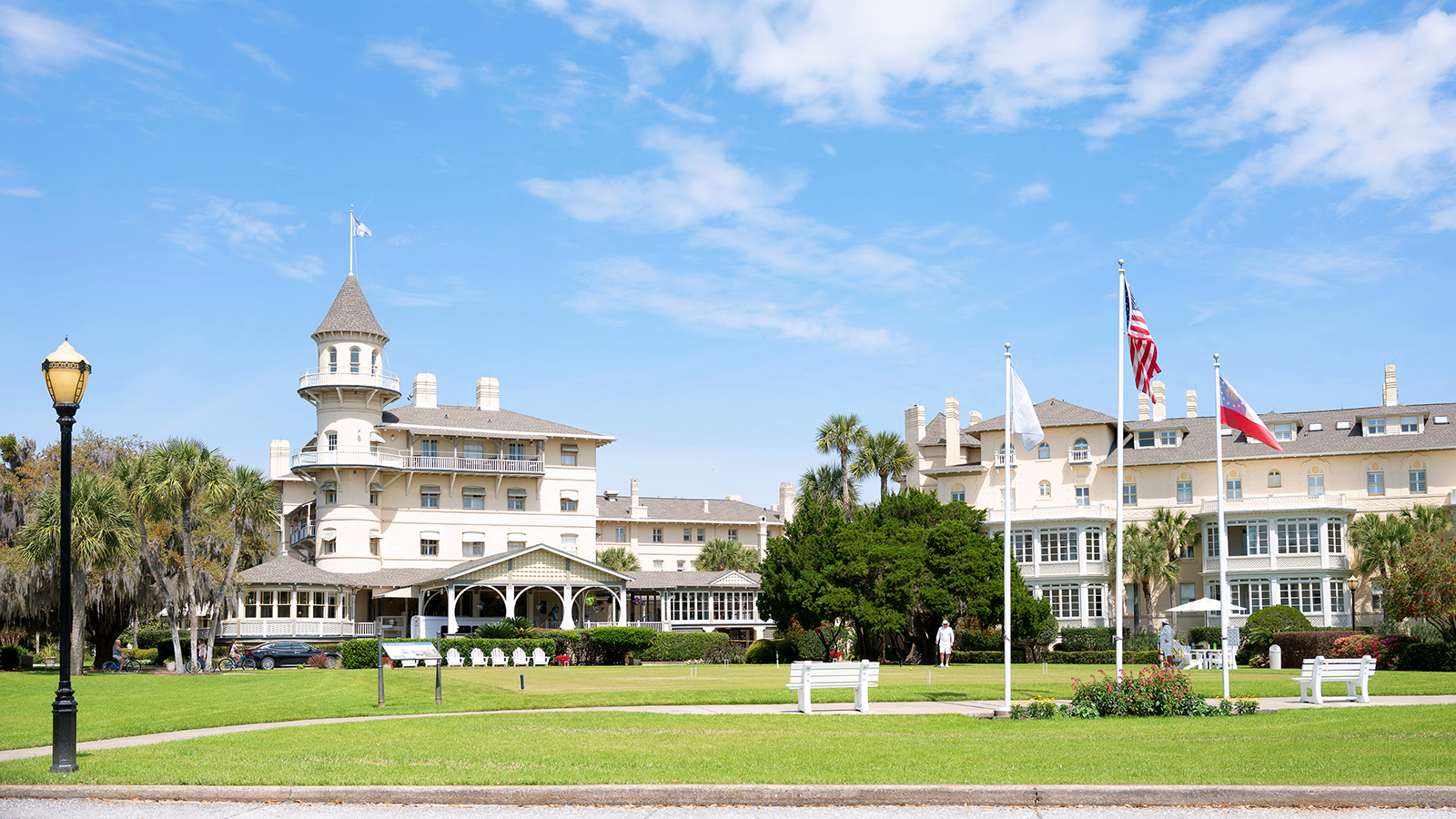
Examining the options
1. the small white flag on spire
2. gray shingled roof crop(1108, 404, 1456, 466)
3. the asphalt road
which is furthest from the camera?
gray shingled roof crop(1108, 404, 1456, 466)

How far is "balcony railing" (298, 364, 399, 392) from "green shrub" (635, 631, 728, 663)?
21.3 metres

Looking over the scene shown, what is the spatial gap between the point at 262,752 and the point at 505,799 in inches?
181

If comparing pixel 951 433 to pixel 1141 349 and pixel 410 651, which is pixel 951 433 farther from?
pixel 1141 349

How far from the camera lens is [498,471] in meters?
68.2

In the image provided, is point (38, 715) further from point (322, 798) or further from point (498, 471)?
point (498, 471)

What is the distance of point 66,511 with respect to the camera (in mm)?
13438

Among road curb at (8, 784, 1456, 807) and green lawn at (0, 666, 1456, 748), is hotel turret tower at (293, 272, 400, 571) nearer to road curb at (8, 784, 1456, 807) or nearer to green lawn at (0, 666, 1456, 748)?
green lawn at (0, 666, 1456, 748)

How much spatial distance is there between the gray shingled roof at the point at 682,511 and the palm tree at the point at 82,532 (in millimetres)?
49028

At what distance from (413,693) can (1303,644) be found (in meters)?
31.2

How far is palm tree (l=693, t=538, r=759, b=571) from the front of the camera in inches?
3506

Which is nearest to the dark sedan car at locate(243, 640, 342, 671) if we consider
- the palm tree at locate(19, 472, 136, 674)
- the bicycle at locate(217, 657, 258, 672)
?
the bicycle at locate(217, 657, 258, 672)

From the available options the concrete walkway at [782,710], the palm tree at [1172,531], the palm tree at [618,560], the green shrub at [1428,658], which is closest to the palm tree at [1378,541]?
the palm tree at [1172,531]

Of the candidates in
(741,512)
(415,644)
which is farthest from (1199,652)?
(741,512)

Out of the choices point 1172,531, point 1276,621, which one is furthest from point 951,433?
point 1276,621
